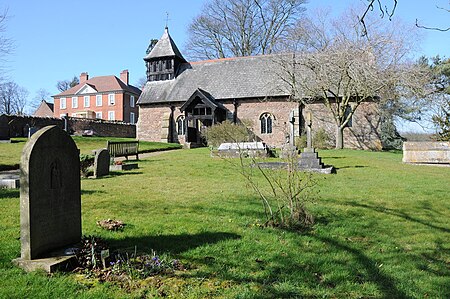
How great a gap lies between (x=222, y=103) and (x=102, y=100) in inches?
1293

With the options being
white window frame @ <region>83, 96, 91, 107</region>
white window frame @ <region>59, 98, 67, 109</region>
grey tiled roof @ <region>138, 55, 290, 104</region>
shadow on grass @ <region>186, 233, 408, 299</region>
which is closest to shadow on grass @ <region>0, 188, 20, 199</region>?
shadow on grass @ <region>186, 233, 408, 299</region>

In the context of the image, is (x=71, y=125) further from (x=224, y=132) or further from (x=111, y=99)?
(x=111, y=99)

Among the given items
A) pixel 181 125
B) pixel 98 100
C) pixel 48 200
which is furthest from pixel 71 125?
pixel 48 200

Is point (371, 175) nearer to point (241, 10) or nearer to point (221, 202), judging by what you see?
point (221, 202)

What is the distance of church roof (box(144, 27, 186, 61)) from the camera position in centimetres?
3697

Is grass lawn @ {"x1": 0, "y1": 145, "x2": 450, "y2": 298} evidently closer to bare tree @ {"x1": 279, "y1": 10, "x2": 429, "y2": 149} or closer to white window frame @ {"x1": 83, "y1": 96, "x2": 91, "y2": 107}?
bare tree @ {"x1": 279, "y1": 10, "x2": 429, "y2": 149}

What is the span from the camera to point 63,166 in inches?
175

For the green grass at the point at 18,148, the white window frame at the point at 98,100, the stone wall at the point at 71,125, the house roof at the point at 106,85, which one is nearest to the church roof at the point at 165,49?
the stone wall at the point at 71,125

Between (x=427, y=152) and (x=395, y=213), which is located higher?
(x=427, y=152)

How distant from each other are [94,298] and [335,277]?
8.18ft

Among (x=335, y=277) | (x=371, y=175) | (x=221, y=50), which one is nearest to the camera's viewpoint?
(x=335, y=277)

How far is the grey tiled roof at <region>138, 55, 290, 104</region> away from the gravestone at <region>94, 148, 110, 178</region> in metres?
21.4

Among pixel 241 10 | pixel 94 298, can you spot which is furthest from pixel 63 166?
pixel 241 10

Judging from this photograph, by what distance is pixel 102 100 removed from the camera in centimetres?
5956
